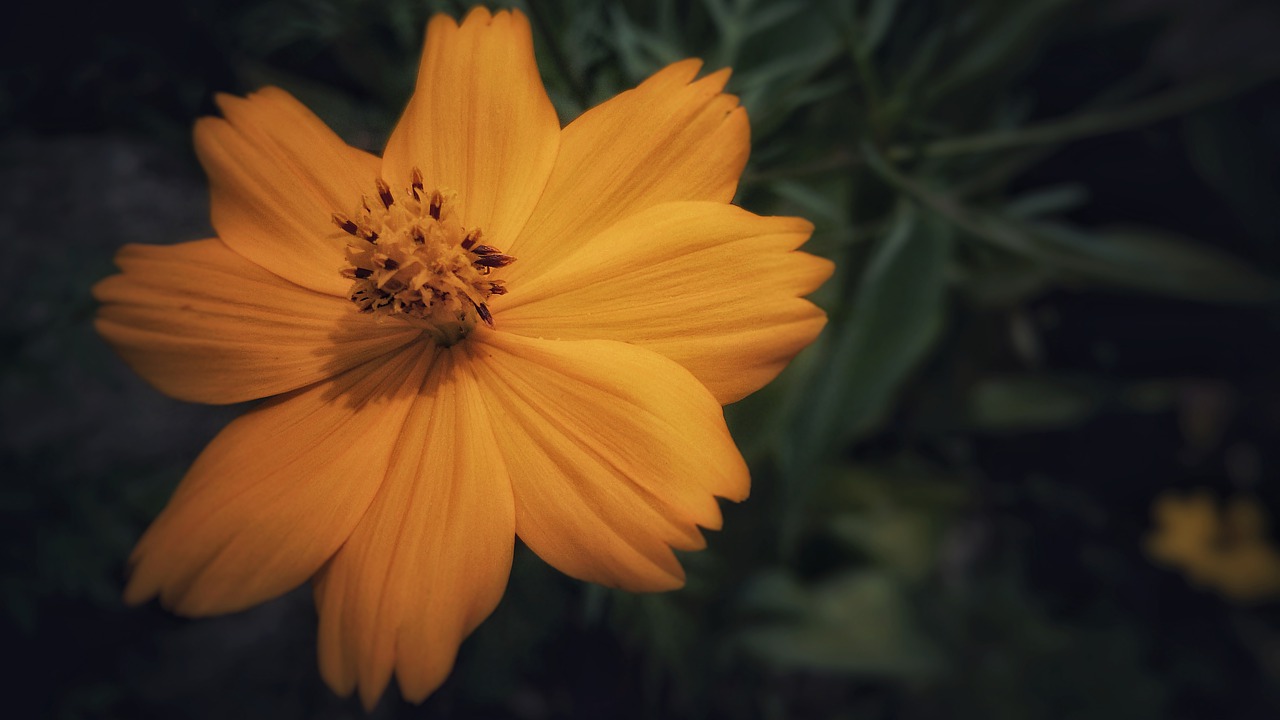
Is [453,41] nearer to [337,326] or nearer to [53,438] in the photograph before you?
[337,326]

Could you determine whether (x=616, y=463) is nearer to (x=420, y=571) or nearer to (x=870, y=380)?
(x=420, y=571)

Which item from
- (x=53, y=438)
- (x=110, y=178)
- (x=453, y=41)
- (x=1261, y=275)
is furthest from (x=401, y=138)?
(x=1261, y=275)

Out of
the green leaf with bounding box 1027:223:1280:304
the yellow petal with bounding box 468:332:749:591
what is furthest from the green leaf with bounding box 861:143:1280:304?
the yellow petal with bounding box 468:332:749:591

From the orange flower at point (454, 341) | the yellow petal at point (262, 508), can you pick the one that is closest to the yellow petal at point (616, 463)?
the orange flower at point (454, 341)

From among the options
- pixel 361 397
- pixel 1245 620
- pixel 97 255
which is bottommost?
pixel 97 255

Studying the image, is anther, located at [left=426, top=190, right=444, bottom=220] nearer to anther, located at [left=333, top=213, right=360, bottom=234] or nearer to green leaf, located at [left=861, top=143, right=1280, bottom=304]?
anther, located at [left=333, top=213, right=360, bottom=234]
